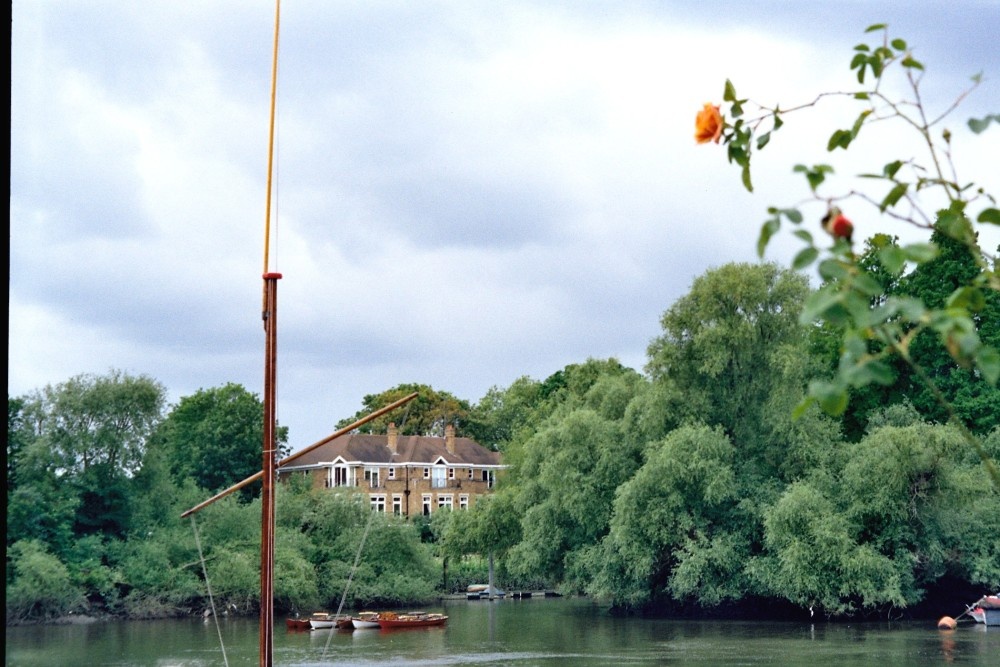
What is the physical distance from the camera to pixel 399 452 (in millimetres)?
66062

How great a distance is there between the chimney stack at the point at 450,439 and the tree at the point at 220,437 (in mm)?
12279

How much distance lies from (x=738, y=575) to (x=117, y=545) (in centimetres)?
2009

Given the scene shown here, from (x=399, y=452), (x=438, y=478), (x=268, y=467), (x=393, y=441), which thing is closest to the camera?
(x=268, y=467)

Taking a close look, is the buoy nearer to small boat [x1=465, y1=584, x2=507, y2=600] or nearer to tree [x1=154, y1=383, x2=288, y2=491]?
small boat [x1=465, y1=584, x2=507, y2=600]

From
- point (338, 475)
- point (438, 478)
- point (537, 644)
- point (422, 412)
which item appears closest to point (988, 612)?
point (537, 644)

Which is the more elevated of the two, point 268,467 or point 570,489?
point 570,489

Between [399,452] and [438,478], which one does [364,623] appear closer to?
[438,478]

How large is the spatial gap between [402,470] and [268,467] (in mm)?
50713

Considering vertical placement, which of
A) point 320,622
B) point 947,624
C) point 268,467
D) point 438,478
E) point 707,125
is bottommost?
point 947,624

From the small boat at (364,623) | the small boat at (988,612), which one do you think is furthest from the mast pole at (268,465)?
the small boat at (988,612)

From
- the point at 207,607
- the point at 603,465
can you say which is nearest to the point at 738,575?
the point at 603,465

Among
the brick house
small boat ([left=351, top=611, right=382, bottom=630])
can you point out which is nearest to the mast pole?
small boat ([left=351, top=611, right=382, bottom=630])

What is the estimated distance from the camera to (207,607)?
39875 millimetres

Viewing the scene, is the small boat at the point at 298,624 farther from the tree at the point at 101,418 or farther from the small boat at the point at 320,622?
the tree at the point at 101,418
